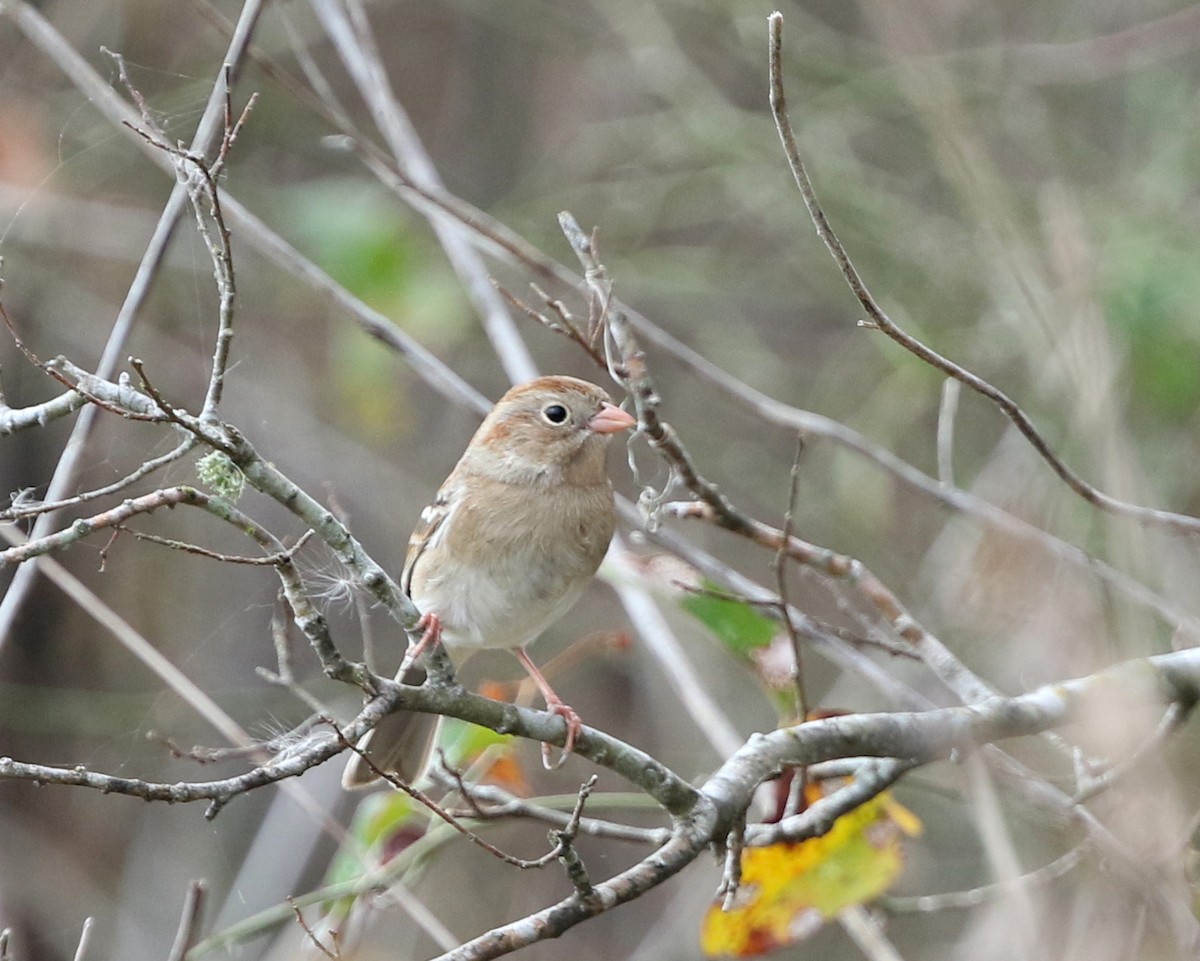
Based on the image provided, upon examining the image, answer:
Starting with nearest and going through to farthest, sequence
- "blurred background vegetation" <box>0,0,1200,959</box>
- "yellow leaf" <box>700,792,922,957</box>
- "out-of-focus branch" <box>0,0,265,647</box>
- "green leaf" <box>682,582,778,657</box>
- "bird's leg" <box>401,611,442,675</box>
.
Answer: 1. "bird's leg" <box>401,611,442,675</box>
2. "out-of-focus branch" <box>0,0,265,647</box>
3. "yellow leaf" <box>700,792,922,957</box>
4. "green leaf" <box>682,582,778,657</box>
5. "blurred background vegetation" <box>0,0,1200,959</box>

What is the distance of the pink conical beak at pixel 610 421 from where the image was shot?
3.77 metres

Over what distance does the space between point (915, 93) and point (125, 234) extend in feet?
13.6

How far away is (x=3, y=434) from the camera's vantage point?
2062 millimetres


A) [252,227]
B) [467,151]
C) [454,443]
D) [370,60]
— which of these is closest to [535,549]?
[252,227]

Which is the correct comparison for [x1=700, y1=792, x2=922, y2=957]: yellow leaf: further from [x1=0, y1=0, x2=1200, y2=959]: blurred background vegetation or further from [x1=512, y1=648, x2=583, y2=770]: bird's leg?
[x1=0, y1=0, x2=1200, y2=959]: blurred background vegetation

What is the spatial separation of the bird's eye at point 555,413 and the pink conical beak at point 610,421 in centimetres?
8

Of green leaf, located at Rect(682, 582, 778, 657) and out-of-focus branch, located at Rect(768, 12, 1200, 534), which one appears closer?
out-of-focus branch, located at Rect(768, 12, 1200, 534)

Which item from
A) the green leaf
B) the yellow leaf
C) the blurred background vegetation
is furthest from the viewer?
the blurred background vegetation

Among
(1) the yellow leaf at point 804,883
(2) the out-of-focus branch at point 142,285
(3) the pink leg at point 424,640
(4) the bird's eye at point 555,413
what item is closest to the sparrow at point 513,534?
(4) the bird's eye at point 555,413

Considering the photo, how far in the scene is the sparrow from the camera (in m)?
3.58

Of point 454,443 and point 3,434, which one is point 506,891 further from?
point 3,434

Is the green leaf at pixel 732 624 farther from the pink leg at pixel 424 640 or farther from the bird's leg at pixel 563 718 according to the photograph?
the pink leg at pixel 424 640

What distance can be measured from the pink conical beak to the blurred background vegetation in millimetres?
1163

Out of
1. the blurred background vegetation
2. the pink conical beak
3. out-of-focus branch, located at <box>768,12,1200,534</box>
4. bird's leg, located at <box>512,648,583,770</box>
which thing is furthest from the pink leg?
the blurred background vegetation
